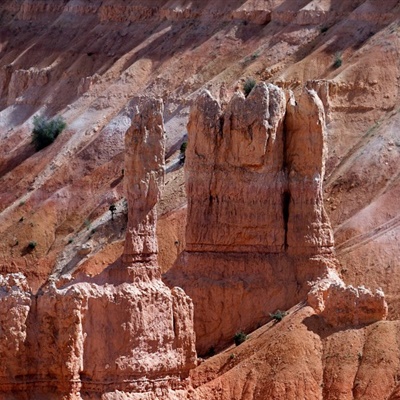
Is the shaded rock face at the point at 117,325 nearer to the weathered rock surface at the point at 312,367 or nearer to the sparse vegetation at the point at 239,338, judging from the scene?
the weathered rock surface at the point at 312,367

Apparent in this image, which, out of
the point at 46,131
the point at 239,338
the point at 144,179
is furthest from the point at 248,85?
the point at 144,179

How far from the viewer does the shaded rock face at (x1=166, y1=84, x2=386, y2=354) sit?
74.3 m

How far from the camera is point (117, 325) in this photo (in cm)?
6109

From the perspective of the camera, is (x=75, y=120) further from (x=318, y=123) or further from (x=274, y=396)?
(x=274, y=396)

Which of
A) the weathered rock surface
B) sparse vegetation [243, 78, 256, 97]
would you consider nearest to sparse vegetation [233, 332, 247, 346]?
the weathered rock surface

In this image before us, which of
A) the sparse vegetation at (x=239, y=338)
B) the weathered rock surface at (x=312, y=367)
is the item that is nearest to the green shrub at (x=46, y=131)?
the sparse vegetation at (x=239, y=338)

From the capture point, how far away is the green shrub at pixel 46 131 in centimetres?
11731

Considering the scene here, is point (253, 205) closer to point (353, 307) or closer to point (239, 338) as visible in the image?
point (239, 338)

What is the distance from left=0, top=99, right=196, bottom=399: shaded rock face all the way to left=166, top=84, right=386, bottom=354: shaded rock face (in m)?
10.0

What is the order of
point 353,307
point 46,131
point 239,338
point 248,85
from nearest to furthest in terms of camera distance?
point 353,307 → point 239,338 → point 248,85 → point 46,131

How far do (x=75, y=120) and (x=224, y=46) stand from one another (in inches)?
346

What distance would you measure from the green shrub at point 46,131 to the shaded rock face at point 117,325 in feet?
173

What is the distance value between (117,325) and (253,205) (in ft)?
50.3

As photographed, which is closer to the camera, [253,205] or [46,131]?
[253,205]
